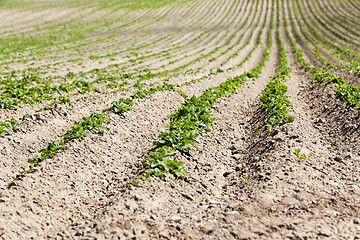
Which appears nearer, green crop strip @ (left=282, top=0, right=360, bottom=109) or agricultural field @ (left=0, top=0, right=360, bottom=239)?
agricultural field @ (left=0, top=0, right=360, bottom=239)

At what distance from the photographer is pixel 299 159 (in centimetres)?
678

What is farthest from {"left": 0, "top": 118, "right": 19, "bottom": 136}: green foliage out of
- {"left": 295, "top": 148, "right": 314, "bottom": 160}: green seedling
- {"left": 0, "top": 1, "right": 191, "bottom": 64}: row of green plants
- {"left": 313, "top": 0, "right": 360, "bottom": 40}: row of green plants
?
{"left": 313, "top": 0, "right": 360, "bottom": 40}: row of green plants

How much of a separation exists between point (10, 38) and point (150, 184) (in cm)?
3318

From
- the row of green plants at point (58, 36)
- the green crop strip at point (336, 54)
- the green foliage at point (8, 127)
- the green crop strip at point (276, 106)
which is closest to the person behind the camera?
the green foliage at point (8, 127)

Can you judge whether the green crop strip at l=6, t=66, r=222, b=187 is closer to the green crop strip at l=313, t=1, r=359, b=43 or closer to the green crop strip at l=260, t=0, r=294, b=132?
the green crop strip at l=260, t=0, r=294, b=132

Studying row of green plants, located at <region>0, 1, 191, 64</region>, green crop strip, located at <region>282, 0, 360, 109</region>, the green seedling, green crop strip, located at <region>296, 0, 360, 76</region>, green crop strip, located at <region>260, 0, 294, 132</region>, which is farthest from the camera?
row of green plants, located at <region>0, 1, 191, 64</region>

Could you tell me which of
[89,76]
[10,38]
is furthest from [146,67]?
[10,38]

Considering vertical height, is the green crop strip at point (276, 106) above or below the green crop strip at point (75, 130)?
below

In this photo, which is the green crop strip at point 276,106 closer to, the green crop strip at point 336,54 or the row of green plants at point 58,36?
the green crop strip at point 336,54

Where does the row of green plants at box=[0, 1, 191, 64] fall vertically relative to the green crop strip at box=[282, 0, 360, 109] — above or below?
above

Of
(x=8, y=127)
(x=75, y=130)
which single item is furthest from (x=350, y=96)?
(x=8, y=127)

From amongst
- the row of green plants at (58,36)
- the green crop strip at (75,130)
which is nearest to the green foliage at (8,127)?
the green crop strip at (75,130)

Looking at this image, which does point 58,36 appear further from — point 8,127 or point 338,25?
point 338,25

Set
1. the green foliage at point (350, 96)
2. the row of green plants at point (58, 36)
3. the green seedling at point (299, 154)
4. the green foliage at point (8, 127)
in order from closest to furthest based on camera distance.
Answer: the green seedling at point (299, 154) → the green foliage at point (8, 127) → the green foliage at point (350, 96) → the row of green plants at point (58, 36)
